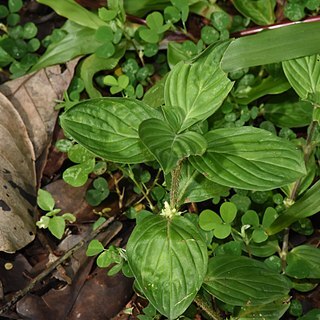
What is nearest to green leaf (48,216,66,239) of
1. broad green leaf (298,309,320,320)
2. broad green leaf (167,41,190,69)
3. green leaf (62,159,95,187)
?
green leaf (62,159,95,187)

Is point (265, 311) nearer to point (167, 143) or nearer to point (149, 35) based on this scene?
point (167, 143)

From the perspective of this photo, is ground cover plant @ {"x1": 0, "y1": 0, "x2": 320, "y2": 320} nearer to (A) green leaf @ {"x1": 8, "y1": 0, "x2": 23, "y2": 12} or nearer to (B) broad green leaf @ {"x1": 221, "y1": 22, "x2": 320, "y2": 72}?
(B) broad green leaf @ {"x1": 221, "y1": 22, "x2": 320, "y2": 72}

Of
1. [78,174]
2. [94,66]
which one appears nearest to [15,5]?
[94,66]

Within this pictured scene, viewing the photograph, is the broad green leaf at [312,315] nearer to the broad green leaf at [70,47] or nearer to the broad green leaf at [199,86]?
the broad green leaf at [199,86]

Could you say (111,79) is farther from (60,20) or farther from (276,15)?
(276,15)

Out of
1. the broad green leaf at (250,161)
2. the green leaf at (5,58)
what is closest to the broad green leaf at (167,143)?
the broad green leaf at (250,161)

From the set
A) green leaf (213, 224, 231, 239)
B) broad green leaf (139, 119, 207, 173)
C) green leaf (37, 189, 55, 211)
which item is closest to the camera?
broad green leaf (139, 119, 207, 173)

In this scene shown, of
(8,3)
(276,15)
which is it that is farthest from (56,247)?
(276,15)
